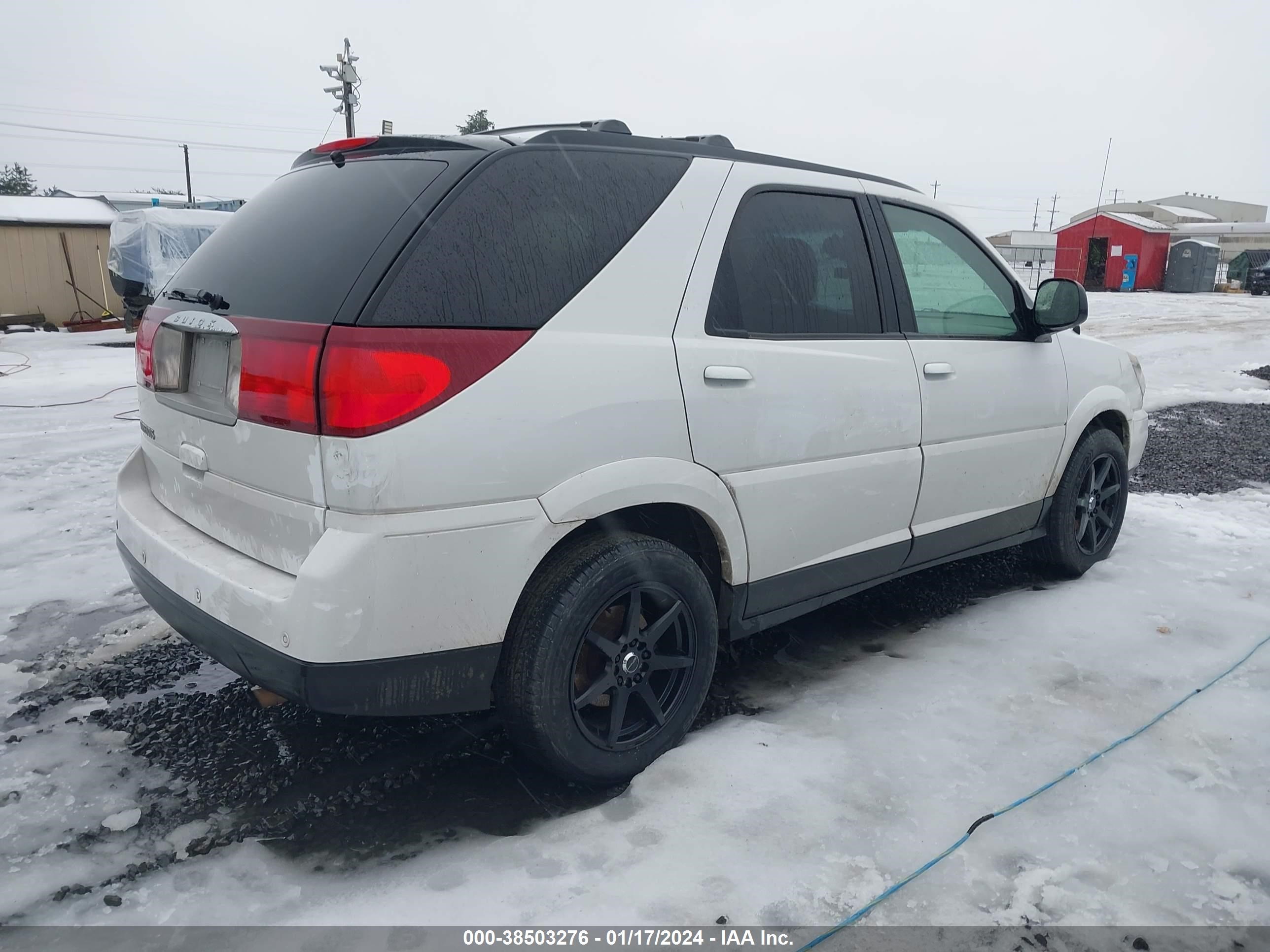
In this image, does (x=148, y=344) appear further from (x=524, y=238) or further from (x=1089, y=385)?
(x=1089, y=385)

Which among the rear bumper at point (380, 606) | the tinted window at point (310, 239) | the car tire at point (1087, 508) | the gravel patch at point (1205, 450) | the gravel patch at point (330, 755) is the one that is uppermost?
the tinted window at point (310, 239)

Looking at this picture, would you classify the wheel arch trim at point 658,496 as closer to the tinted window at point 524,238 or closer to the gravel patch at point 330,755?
the tinted window at point 524,238

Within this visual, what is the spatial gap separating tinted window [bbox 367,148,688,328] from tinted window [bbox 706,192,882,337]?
0.35 m

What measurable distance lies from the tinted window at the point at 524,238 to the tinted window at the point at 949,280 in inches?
50.0

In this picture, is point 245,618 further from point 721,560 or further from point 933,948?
point 933,948

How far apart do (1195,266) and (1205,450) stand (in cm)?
3450

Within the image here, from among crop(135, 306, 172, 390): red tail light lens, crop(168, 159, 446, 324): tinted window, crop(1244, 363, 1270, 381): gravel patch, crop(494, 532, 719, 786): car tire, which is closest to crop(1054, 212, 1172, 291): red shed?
crop(1244, 363, 1270, 381): gravel patch

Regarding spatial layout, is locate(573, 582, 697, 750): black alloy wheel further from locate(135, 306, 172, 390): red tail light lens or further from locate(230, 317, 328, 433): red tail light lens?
locate(135, 306, 172, 390): red tail light lens

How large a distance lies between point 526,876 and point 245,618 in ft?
3.20

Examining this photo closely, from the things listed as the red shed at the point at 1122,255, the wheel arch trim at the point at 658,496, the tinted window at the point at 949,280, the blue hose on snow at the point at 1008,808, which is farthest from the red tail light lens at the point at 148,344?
the red shed at the point at 1122,255

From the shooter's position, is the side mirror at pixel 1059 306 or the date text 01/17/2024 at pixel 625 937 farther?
the side mirror at pixel 1059 306

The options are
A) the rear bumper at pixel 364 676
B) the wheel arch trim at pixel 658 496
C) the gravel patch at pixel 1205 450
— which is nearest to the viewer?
the rear bumper at pixel 364 676

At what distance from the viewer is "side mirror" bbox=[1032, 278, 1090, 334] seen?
399 centimetres

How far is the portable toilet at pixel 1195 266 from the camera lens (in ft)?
119
